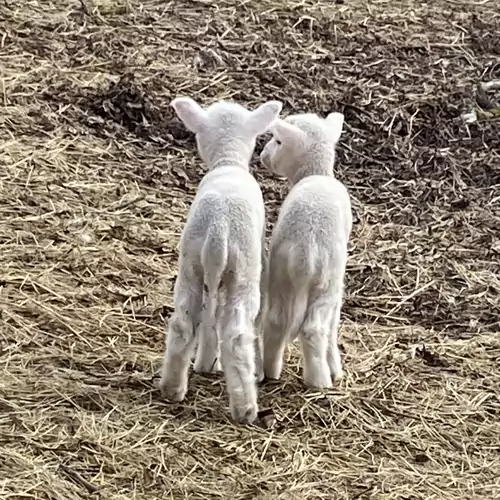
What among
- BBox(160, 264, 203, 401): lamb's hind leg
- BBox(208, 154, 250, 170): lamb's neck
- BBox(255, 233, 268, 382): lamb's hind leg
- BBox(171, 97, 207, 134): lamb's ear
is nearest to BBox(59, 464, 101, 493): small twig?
BBox(160, 264, 203, 401): lamb's hind leg

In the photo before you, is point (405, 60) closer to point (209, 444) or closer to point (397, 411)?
point (397, 411)

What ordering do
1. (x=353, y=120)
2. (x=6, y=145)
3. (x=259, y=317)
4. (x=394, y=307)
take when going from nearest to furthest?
(x=259, y=317), (x=394, y=307), (x=6, y=145), (x=353, y=120)

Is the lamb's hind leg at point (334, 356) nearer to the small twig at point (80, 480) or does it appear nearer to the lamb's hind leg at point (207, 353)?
the lamb's hind leg at point (207, 353)

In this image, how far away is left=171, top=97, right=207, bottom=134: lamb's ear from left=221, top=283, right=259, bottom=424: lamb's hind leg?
2.77ft

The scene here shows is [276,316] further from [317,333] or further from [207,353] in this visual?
[207,353]

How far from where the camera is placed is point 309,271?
478cm

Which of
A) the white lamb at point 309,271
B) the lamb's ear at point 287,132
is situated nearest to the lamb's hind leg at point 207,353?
the white lamb at point 309,271

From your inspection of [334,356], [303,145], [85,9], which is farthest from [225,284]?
[85,9]

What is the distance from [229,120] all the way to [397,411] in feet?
4.75

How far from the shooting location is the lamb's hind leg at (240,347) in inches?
181

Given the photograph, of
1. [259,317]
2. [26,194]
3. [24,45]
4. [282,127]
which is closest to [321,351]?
[259,317]

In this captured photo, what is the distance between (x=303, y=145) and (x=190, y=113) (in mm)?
535

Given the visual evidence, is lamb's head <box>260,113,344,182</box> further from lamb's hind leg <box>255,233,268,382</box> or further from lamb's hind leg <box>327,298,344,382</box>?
lamb's hind leg <box>327,298,344,382</box>

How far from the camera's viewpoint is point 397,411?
16.6ft
